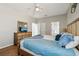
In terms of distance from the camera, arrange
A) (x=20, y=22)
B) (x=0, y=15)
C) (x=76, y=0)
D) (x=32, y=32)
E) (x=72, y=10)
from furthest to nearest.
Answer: (x=0, y=15) < (x=20, y=22) < (x=32, y=32) < (x=72, y=10) < (x=76, y=0)

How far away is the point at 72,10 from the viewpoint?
216 centimetres

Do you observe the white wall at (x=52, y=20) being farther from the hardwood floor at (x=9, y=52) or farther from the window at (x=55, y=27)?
the hardwood floor at (x=9, y=52)

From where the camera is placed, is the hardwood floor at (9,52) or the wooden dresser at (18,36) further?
the wooden dresser at (18,36)

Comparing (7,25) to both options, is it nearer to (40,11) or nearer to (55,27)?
(40,11)

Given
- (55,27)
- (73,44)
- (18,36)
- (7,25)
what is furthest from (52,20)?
(7,25)

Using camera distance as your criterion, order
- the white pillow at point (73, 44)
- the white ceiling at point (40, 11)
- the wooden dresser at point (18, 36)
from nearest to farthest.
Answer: the white pillow at point (73, 44)
the white ceiling at point (40, 11)
the wooden dresser at point (18, 36)

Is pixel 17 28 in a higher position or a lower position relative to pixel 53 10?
lower

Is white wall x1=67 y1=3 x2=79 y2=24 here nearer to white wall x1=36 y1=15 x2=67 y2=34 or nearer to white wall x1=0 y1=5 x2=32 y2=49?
white wall x1=36 y1=15 x2=67 y2=34

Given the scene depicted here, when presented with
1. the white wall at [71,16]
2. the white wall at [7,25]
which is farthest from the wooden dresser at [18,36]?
the white wall at [71,16]

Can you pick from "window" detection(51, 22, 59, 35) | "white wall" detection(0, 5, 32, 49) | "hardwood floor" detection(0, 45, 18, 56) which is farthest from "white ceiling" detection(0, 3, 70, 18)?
"hardwood floor" detection(0, 45, 18, 56)

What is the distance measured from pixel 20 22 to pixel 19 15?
9.1 inches

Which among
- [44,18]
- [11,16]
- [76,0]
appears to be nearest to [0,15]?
[11,16]

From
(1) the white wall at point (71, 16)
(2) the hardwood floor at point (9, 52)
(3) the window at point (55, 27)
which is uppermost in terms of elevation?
(1) the white wall at point (71, 16)

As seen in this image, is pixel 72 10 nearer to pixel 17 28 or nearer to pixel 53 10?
pixel 53 10
